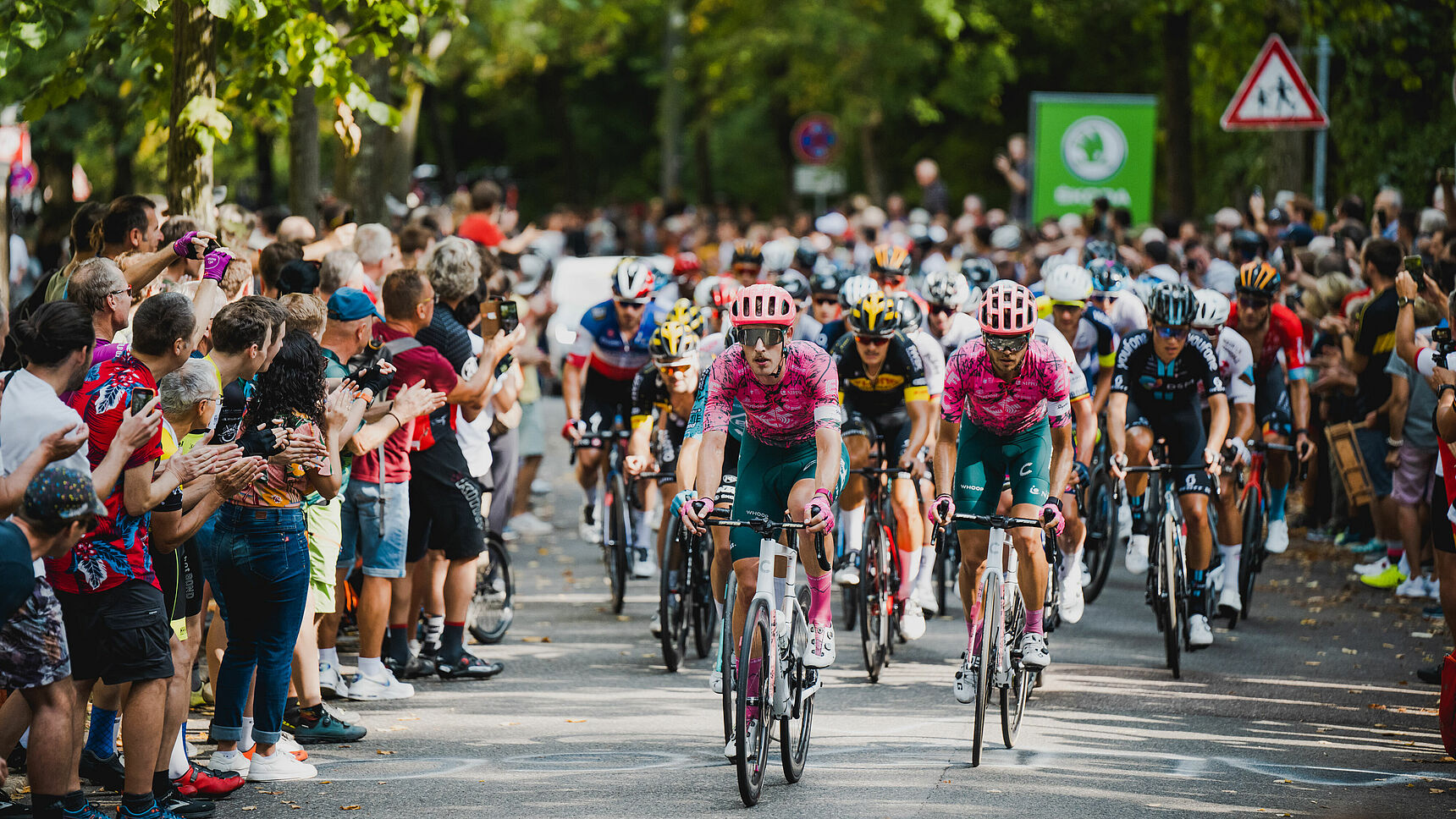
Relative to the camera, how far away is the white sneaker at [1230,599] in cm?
1035

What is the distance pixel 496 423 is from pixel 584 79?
42.8 meters

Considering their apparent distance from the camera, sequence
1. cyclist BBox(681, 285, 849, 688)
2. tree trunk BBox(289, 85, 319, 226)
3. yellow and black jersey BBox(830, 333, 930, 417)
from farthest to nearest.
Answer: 1. tree trunk BBox(289, 85, 319, 226)
2. yellow and black jersey BBox(830, 333, 930, 417)
3. cyclist BBox(681, 285, 849, 688)

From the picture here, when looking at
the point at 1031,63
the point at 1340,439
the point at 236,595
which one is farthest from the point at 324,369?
Result: the point at 1031,63

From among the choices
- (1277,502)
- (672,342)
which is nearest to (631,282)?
(672,342)

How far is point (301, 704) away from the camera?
25.0 ft

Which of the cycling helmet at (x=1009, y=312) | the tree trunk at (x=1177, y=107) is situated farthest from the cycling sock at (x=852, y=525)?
the tree trunk at (x=1177, y=107)

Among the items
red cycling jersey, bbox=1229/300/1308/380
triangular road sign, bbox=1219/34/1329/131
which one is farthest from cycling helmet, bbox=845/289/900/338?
triangular road sign, bbox=1219/34/1329/131

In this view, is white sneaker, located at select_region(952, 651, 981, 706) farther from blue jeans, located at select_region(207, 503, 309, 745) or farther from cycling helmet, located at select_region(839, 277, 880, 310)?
blue jeans, located at select_region(207, 503, 309, 745)

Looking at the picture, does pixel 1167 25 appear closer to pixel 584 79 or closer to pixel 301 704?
pixel 301 704

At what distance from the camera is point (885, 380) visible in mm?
9672

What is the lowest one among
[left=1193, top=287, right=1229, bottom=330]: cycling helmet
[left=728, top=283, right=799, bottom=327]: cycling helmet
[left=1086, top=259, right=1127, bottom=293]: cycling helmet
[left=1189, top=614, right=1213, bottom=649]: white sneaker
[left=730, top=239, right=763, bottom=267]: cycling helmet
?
[left=1189, top=614, right=1213, bottom=649]: white sneaker

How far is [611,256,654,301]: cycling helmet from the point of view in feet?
36.5

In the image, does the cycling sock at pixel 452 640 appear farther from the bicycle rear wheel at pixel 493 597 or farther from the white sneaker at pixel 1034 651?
the white sneaker at pixel 1034 651

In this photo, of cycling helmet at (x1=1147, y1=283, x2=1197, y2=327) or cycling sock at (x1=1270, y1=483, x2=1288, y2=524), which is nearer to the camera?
cycling helmet at (x1=1147, y1=283, x2=1197, y2=327)
